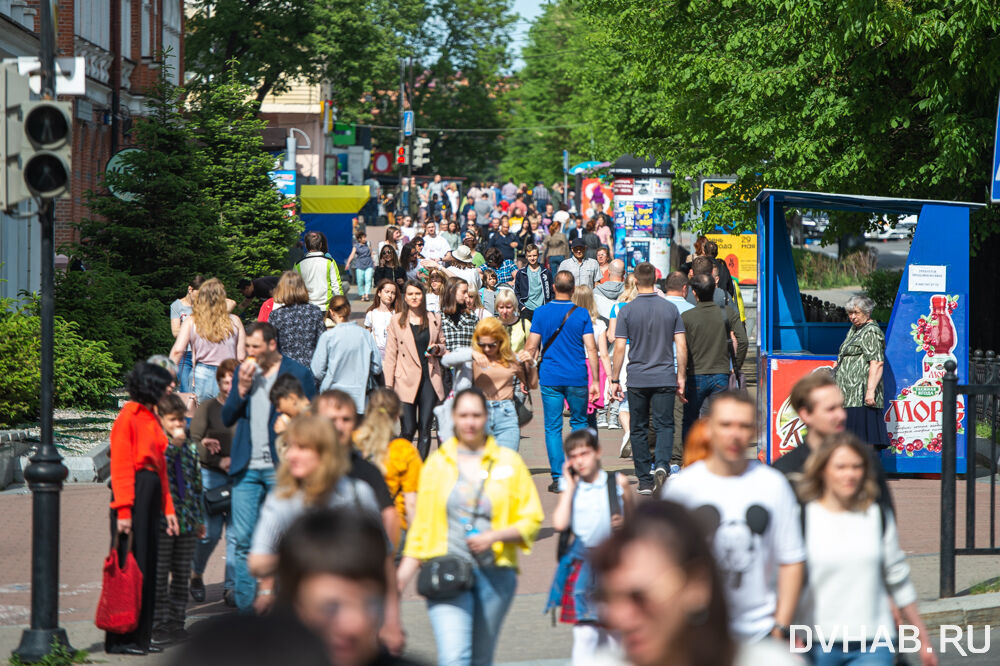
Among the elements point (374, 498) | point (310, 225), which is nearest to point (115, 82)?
point (310, 225)

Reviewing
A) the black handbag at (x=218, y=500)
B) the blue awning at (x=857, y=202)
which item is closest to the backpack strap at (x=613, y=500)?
the black handbag at (x=218, y=500)

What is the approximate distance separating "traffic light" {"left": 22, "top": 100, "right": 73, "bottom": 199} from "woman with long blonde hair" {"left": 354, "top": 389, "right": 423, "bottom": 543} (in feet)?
7.42

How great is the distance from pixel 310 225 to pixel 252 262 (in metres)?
12.1

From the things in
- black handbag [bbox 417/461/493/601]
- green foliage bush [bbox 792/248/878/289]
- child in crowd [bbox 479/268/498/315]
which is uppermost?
green foliage bush [bbox 792/248/878/289]

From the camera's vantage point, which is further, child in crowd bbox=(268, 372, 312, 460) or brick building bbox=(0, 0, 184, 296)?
brick building bbox=(0, 0, 184, 296)

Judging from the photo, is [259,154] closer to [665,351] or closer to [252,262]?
[252,262]

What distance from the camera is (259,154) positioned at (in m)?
25.3

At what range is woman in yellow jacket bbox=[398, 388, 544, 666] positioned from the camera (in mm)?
5766

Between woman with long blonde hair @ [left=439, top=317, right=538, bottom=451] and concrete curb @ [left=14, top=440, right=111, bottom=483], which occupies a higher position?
woman with long blonde hair @ [left=439, top=317, right=538, bottom=451]

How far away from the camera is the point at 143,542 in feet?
25.9

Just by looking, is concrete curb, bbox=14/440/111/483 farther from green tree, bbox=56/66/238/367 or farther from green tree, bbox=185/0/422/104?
green tree, bbox=185/0/422/104

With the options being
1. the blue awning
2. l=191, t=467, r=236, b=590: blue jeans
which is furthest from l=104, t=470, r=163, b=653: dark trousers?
the blue awning

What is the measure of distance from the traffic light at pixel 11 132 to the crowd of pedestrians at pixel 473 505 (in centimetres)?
123

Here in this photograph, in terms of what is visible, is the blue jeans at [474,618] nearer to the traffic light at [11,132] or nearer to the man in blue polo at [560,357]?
the traffic light at [11,132]
